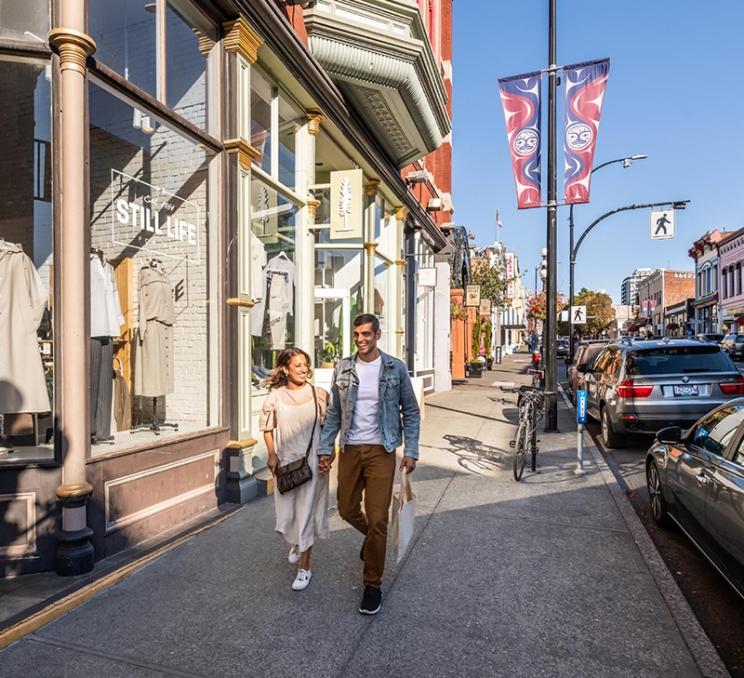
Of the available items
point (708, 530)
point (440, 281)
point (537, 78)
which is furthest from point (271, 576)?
point (440, 281)

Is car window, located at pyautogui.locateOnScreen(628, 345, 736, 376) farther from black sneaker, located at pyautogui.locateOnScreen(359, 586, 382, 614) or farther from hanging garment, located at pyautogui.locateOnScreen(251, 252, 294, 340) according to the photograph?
black sneaker, located at pyautogui.locateOnScreen(359, 586, 382, 614)

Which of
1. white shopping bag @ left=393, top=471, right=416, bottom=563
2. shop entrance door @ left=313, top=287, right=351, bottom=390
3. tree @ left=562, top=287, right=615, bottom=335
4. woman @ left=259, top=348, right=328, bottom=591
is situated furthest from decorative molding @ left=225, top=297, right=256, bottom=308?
tree @ left=562, top=287, right=615, bottom=335

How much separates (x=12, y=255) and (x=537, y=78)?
28.2ft

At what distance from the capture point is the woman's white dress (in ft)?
12.3

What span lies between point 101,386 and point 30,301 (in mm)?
916

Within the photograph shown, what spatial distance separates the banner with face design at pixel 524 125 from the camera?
375 inches

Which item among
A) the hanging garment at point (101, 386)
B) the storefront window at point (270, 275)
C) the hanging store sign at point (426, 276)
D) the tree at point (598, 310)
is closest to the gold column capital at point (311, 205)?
the storefront window at point (270, 275)

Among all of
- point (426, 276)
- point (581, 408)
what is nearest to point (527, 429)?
point (581, 408)

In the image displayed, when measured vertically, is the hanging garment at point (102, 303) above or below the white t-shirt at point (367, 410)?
above

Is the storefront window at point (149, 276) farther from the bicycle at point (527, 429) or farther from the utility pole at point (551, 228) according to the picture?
the utility pole at point (551, 228)

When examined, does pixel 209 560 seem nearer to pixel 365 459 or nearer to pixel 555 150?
pixel 365 459

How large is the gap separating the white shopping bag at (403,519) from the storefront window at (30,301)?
2.54 m

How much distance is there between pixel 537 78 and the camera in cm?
954

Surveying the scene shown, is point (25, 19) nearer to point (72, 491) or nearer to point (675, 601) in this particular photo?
point (72, 491)
